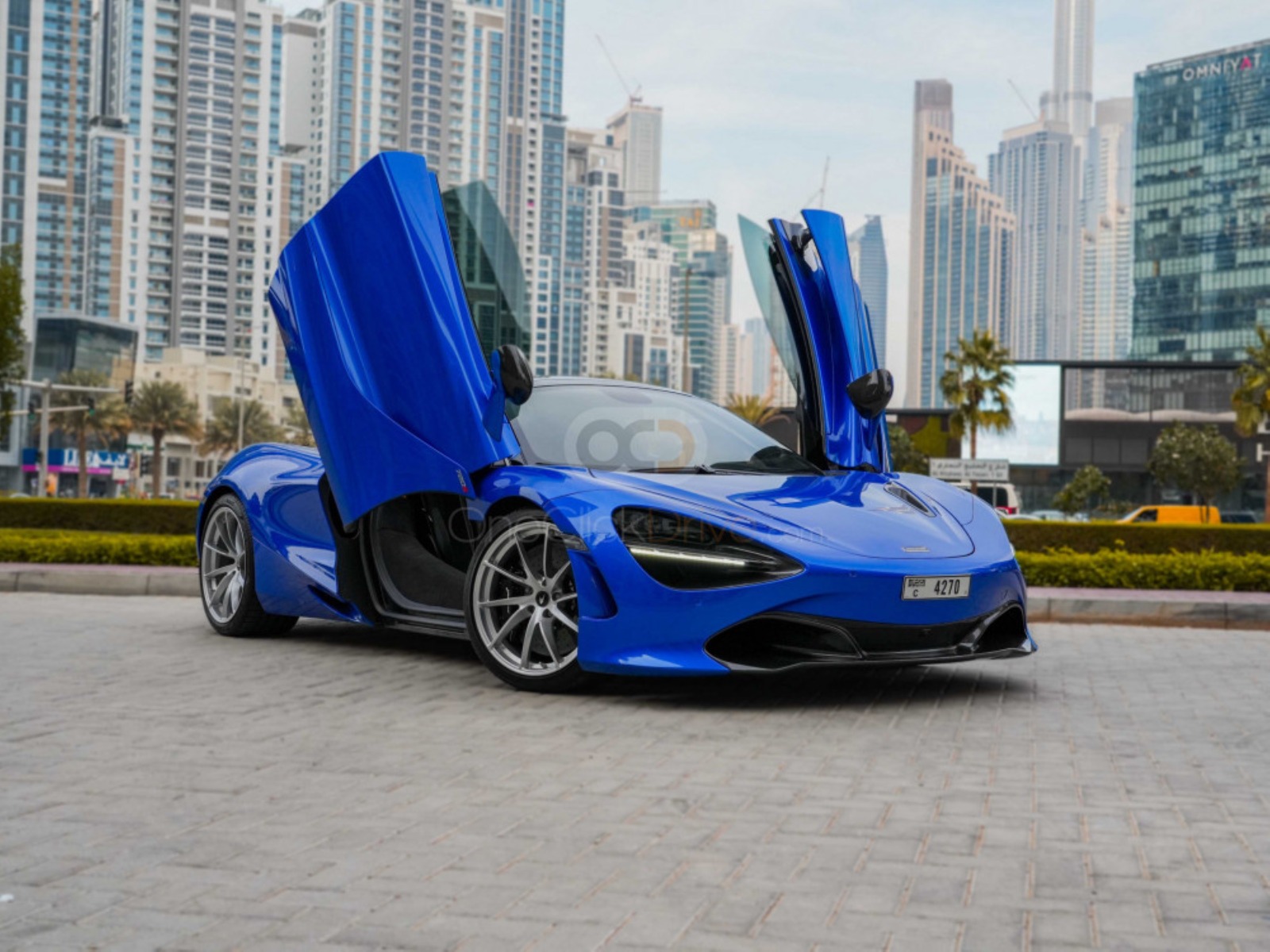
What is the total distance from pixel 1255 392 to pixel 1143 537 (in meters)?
33.1

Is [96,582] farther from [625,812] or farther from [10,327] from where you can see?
[10,327]

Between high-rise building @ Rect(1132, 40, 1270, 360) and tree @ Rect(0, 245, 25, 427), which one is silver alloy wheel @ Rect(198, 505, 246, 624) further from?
high-rise building @ Rect(1132, 40, 1270, 360)

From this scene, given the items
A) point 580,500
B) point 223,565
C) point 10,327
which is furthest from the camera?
point 10,327

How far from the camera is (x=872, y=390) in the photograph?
6.46 m

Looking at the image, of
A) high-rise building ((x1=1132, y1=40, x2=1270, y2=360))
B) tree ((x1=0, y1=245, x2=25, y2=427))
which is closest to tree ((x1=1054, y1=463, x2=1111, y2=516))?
tree ((x1=0, y1=245, x2=25, y2=427))

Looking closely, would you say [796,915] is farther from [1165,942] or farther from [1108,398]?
[1108,398]

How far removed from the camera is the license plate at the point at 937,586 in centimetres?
519

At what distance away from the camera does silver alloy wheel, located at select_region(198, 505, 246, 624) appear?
7463 mm

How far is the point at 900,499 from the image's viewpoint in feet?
19.4

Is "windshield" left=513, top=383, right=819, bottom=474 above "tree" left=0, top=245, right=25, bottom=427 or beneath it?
beneath

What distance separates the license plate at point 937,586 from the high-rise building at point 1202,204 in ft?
455

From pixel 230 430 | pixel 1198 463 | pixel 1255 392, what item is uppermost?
pixel 1255 392

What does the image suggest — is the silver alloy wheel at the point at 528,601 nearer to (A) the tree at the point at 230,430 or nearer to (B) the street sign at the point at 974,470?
(B) the street sign at the point at 974,470

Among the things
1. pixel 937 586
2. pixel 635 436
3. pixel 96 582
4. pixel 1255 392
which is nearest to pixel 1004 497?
pixel 1255 392
